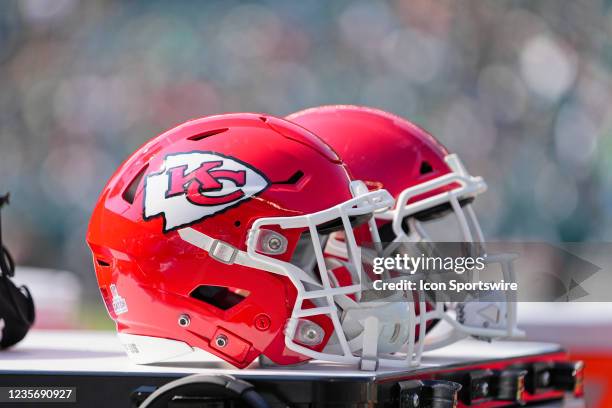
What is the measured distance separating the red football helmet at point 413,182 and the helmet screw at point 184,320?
40cm

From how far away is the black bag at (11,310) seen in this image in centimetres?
197

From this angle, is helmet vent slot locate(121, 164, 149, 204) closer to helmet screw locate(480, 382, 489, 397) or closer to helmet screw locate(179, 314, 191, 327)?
helmet screw locate(179, 314, 191, 327)

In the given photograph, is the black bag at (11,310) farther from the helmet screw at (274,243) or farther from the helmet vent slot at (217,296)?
the helmet screw at (274,243)

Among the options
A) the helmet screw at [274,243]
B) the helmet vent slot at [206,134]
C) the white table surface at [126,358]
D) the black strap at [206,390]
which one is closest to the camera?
the black strap at [206,390]

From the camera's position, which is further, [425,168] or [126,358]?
[425,168]

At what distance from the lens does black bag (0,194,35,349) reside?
1.97 m

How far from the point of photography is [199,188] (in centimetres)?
164

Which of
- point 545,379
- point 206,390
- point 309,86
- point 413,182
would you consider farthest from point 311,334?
point 309,86

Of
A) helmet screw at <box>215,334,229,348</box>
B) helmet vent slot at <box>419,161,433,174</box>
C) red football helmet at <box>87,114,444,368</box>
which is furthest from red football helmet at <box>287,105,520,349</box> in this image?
helmet screw at <box>215,334,229,348</box>

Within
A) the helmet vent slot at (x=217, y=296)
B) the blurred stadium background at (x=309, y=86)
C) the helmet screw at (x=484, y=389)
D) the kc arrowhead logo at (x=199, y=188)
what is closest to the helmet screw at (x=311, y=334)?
the helmet vent slot at (x=217, y=296)

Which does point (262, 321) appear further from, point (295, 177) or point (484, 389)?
point (484, 389)

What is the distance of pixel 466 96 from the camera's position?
6918 millimetres

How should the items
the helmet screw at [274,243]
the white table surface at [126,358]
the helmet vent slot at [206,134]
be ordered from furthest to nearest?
the helmet vent slot at [206,134] → the helmet screw at [274,243] → the white table surface at [126,358]

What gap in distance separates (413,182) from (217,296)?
558 mm
